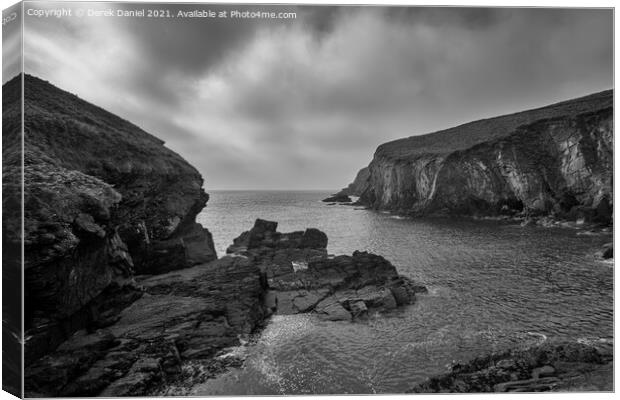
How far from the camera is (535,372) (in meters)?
9.29

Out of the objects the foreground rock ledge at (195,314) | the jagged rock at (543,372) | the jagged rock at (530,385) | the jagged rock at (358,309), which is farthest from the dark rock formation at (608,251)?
the jagged rock at (530,385)

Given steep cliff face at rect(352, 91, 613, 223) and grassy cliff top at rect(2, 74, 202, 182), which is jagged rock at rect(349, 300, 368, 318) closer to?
grassy cliff top at rect(2, 74, 202, 182)

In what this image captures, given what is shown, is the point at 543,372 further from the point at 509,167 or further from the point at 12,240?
the point at 509,167

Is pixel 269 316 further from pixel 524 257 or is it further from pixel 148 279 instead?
pixel 524 257

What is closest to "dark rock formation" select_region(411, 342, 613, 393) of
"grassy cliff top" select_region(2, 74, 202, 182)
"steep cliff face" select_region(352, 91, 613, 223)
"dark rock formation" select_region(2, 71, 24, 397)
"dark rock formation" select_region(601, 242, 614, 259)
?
"steep cliff face" select_region(352, 91, 613, 223)

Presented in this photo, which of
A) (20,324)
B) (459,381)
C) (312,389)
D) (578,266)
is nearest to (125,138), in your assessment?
(20,324)

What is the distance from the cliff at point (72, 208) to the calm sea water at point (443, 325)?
3828 millimetres

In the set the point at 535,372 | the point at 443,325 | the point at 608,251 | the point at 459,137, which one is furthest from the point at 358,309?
the point at 459,137

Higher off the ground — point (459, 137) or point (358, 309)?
point (459, 137)

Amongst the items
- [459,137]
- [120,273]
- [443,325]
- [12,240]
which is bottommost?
[443,325]

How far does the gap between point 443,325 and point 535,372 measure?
16.4ft

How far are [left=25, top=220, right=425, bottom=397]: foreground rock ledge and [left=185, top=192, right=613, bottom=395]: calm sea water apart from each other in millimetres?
940

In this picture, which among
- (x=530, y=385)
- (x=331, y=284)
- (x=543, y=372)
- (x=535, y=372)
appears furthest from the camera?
(x=331, y=284)

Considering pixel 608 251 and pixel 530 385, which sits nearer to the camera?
pixel 530 385
